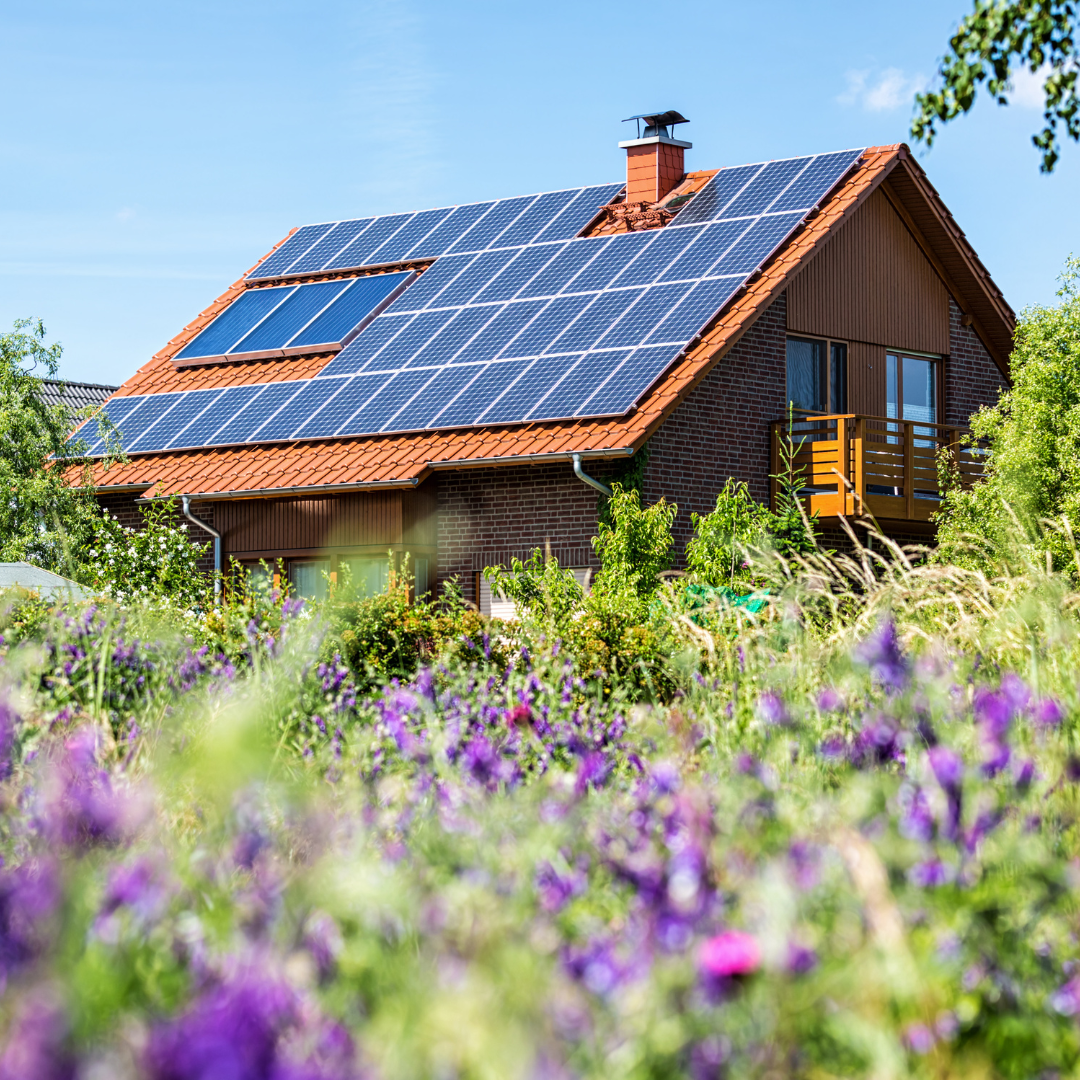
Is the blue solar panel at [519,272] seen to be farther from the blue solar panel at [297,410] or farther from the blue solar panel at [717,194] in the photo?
the blue solar panel at [297,410]

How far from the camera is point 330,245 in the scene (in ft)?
87.7

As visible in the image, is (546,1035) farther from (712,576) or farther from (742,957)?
(712,576)

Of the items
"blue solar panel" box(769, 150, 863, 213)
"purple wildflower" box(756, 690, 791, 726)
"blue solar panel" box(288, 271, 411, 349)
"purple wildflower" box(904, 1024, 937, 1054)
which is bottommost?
"purple wildflower" box(904, 1024, 937, 1054)

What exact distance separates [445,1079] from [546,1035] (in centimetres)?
25

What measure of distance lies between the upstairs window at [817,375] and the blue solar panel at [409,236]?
6.67m

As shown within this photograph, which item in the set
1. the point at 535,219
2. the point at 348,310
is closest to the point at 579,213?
the point at 535,219

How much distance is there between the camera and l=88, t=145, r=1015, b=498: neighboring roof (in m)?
18.2

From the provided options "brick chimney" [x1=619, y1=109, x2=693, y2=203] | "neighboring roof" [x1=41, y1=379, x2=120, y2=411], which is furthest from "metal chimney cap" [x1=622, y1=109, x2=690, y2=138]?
"neighboring roof" [x1=41, y1=379, x2=120, y2=411]

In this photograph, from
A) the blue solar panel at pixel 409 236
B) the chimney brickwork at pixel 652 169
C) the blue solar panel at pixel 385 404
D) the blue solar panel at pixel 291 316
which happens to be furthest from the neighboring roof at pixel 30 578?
the chimney brickwork at pixel 652 169

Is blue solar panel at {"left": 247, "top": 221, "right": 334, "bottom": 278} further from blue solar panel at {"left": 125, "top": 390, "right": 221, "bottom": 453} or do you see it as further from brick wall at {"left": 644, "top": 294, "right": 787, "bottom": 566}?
brick wall at {"left": 644, "top": 294, "right": 787, "bottom": 566}

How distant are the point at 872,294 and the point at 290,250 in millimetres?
10051

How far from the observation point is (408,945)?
425cm

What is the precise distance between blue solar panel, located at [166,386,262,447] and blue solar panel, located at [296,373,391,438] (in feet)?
5.40

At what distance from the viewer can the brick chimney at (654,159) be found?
23578mm
